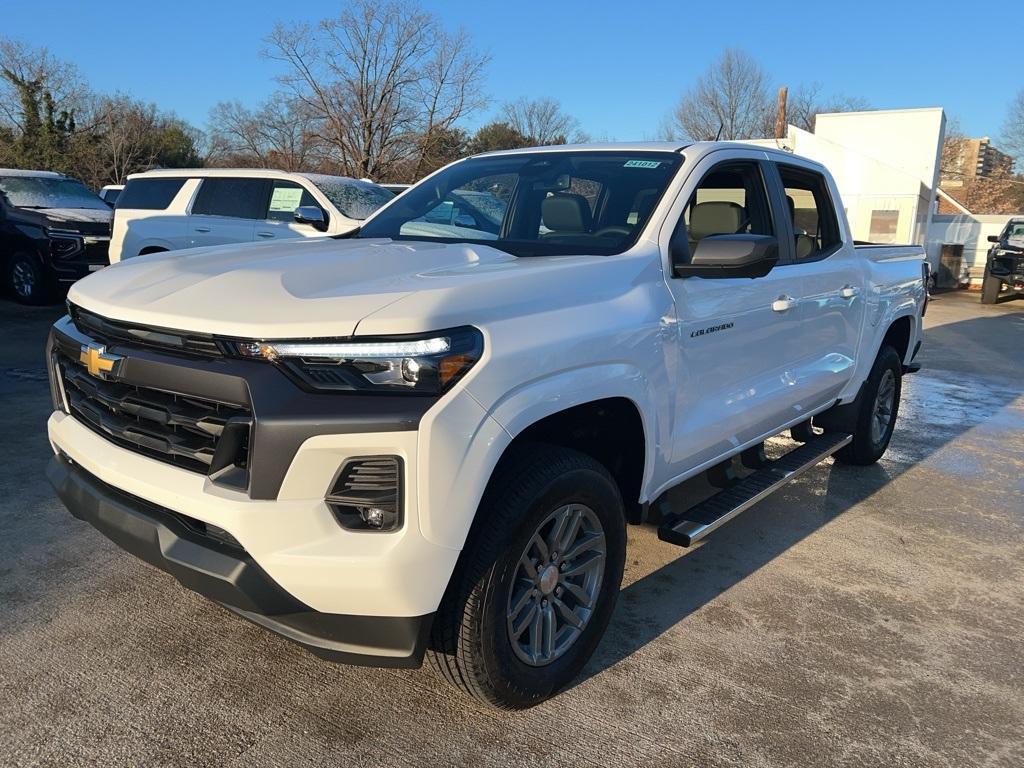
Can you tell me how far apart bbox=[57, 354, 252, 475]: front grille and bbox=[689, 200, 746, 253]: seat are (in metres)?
2.37

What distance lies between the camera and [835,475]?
5484 mm

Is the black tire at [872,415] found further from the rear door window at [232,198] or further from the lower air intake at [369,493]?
the rear door window at [232,198]

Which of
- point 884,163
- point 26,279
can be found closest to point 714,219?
point 26,279

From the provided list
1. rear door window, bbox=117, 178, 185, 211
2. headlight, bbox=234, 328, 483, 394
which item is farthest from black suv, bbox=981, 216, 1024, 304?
headlight, bbox=234, 328, 483, 394

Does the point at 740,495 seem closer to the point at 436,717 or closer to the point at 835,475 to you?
→ the point at 436,717

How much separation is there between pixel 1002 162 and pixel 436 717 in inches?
2289

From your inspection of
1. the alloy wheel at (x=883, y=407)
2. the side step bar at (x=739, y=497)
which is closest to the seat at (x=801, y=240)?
the side step bar at (x=739, y=497)

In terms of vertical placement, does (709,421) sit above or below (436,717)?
above

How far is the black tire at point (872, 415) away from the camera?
205 inches

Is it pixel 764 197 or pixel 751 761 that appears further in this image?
pixel 764 197

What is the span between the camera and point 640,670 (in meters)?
2.95

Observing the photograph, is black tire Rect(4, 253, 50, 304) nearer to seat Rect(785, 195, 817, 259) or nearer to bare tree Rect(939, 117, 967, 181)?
seat Rect(785, 195, 817, 259)

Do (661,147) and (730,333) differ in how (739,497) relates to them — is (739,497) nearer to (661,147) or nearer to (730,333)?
(730,333)

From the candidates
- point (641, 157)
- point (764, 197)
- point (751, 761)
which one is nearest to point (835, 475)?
point (764, 197)
